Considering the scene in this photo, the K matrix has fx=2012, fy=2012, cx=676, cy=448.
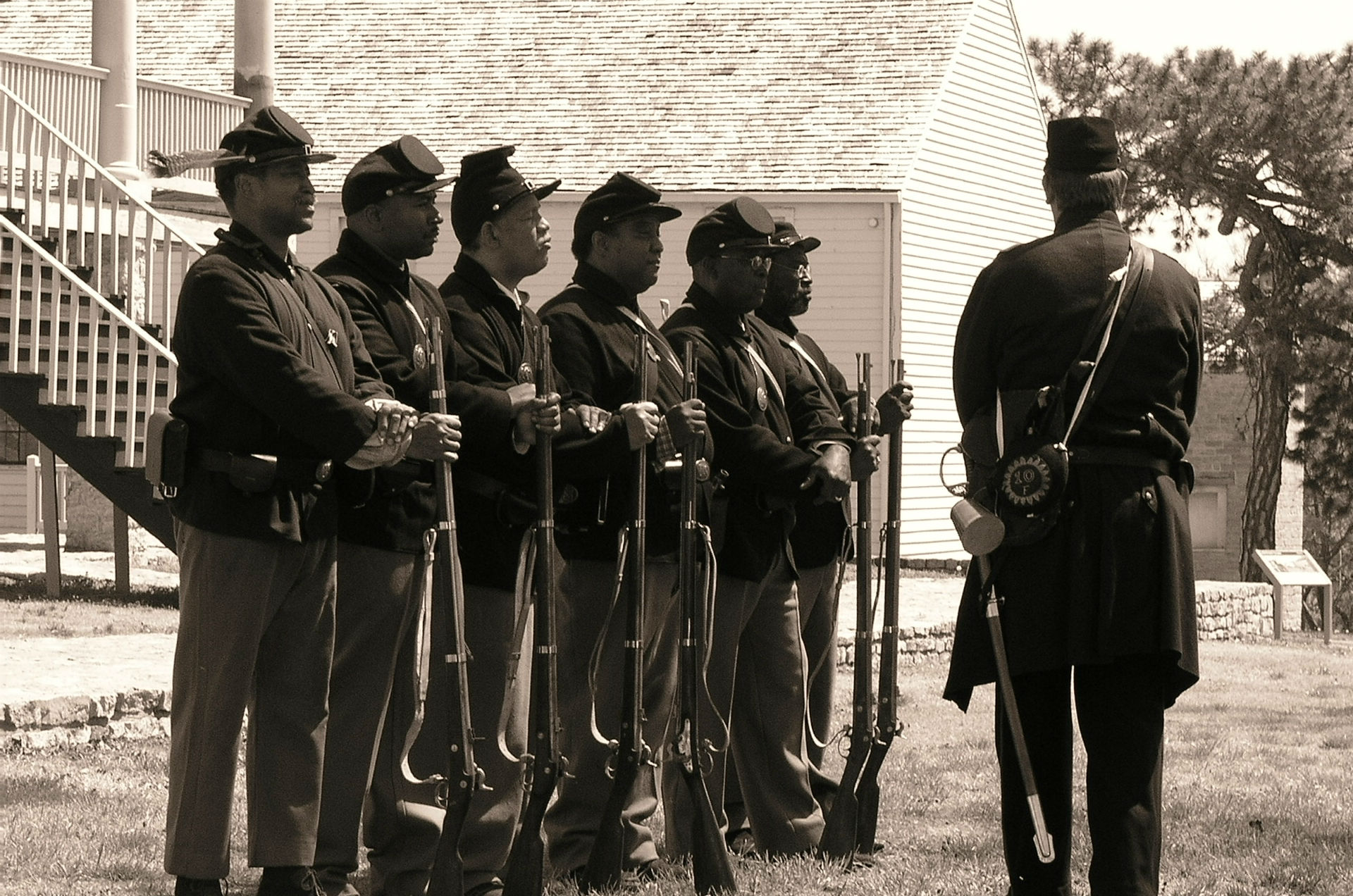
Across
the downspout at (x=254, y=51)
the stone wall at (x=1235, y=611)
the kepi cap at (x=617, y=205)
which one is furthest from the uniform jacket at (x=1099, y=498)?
A: the stone wall at (x=1235, y=611)

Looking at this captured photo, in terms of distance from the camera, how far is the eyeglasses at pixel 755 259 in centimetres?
677

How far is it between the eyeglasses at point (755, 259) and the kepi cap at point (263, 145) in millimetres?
1693

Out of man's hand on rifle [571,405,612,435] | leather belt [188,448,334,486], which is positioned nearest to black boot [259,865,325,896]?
leather belt [188,448,334,486]

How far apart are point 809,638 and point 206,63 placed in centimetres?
2242

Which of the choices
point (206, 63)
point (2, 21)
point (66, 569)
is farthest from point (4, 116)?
point (2, 21)

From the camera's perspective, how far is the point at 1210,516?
34500 mm

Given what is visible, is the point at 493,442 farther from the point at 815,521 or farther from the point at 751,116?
the point at 751,116

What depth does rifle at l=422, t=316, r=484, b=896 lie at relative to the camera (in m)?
5.32

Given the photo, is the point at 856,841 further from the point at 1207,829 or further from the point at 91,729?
the point at 91,729

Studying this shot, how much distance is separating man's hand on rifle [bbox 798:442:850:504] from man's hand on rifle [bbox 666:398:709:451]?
701 millimetres

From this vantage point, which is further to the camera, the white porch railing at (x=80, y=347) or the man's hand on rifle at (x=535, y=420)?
the white porch railing at (x=80, y=347)

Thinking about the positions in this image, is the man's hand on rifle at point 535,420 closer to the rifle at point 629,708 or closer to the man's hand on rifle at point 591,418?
the man's hand on rifle at point 591,418

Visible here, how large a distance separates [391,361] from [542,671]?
0.98 meters

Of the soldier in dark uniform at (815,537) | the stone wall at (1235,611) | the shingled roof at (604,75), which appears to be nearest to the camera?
the soldier in dark uniform at (815,537)
